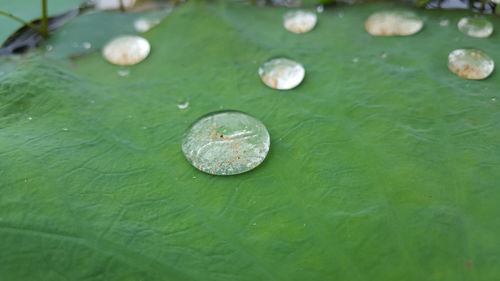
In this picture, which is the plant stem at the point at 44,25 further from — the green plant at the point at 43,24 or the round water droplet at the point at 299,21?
the round water droplet at the point at 299,21

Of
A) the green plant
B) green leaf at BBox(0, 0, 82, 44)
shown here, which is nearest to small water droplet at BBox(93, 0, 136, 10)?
green leaf at BBox(0, 0, 82, 44)

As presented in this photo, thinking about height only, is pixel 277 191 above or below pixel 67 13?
below

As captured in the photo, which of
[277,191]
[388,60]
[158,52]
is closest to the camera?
[277,191]

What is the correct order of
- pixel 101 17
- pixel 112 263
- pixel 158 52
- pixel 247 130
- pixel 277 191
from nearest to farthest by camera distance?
pixel 112 263 < pixel 277 191 < pixel 247 130 < pixel 158 52 < pixel 101 17

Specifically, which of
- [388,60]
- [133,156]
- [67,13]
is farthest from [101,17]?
[388,60]

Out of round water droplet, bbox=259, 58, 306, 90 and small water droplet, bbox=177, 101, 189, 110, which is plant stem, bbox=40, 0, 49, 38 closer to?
small water droplet, bbox=177, 101, 189, 110

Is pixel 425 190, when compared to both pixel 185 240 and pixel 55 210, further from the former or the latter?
pixel 55 210

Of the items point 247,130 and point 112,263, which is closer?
point 112,263
